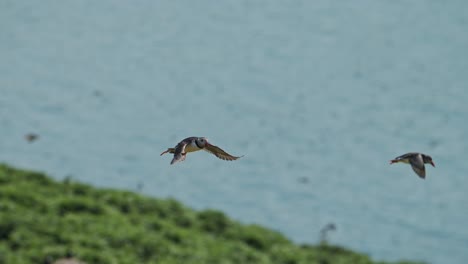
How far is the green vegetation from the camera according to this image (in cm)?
922

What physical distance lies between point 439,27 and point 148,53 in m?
4.90

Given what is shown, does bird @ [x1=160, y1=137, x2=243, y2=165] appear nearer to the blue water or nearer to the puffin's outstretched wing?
the puffin's outstretched wing

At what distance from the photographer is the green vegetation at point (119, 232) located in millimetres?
9219

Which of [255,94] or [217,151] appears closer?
[217,151]

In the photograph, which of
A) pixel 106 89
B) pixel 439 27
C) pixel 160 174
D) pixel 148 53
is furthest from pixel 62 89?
pixel 439 27

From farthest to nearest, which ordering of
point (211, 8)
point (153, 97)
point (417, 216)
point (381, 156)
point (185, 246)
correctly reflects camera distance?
1. point (211, 8)
2. point (153, 97)
3. point (381, 156)
4. point (417, 216)
5. point (185, 246)

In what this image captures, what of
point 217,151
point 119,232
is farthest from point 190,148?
point 119,232

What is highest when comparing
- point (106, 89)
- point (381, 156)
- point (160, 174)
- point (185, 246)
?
point (106, 89)

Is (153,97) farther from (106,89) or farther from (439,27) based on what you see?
(439,27)

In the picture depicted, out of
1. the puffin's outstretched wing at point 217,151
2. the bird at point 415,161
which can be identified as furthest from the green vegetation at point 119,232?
the bird at point 415,161

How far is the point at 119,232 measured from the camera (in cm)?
973

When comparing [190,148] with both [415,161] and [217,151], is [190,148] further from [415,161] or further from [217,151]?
[415,161]

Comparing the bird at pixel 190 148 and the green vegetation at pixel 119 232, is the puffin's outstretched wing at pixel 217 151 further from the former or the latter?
the green vegetation at pixel 119 232

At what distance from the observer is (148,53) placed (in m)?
15.8
